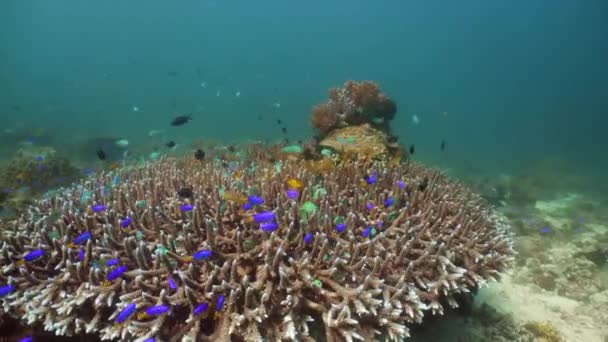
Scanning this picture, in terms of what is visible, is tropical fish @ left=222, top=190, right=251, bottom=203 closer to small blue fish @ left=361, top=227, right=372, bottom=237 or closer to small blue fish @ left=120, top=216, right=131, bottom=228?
small blue fish @ left=120, top=216, right=131, bottom=228

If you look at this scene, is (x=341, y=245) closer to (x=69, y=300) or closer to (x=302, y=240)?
(x=302, y=240)

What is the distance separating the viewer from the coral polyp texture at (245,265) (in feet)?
10.5

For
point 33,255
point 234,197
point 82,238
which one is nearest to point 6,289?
point 33,255

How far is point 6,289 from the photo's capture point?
3.50 metres

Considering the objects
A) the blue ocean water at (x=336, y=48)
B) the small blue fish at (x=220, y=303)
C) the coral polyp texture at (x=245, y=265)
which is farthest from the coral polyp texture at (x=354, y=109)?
the blue ocean water at (x=336, y=48)

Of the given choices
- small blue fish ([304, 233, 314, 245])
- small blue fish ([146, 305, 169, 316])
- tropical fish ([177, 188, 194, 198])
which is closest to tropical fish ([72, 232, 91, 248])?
tropical fish ([177, 188, 194, 198])

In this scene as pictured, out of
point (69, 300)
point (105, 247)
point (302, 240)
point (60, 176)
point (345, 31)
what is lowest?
point (60, 176)

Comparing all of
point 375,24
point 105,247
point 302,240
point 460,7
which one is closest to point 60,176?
point 105,247

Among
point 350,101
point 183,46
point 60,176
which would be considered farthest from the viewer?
point 183,46

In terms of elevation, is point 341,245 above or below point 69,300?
above

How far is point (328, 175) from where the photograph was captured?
572cm

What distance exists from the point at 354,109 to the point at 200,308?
276 inches

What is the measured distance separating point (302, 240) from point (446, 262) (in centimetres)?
173

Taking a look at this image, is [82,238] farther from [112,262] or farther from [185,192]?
[185,192]
